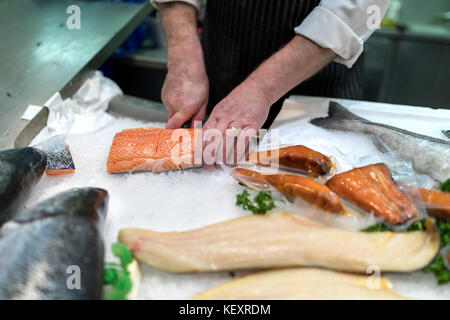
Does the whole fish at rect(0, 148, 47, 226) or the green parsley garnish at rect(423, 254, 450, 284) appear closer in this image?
the green parsley garnish at rect(423, 254, 450, 284)

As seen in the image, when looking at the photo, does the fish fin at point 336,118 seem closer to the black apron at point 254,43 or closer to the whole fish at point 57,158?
the black apron at point 254,43

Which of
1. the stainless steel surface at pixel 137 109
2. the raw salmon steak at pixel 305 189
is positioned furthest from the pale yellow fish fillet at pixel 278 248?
the stainless steel surface at pixel 137 109

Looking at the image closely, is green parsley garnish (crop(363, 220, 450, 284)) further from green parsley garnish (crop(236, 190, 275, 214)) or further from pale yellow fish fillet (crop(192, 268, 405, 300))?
green parsley garnish (crop(236, 190, 275, 214))

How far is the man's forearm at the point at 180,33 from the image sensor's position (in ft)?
7.25

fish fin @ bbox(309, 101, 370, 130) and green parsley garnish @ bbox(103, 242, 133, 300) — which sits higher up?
fish fin @ bbox(309, 101, 370, 130)

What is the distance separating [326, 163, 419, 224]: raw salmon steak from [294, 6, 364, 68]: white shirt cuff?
0.68 m

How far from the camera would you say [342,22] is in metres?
1.80

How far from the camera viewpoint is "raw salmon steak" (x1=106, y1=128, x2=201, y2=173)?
1.71 metres

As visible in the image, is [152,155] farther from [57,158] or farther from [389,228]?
[389,228]

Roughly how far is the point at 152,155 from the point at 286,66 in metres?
0.83

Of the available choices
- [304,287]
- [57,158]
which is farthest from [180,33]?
[304,287]

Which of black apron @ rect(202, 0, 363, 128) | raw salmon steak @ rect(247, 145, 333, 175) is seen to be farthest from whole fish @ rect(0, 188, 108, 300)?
black apron @ rect(202, 0, 363, 128)

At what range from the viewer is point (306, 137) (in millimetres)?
1839
